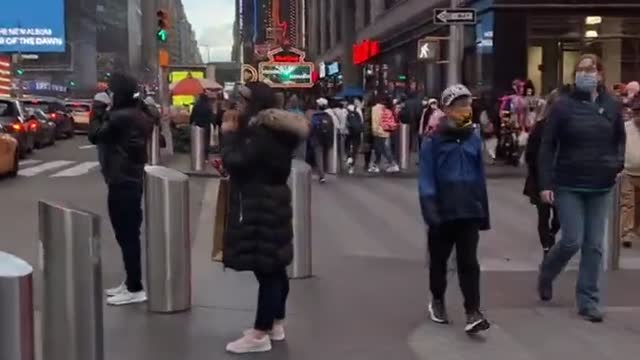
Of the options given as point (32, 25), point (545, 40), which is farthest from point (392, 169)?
point (32, 25)

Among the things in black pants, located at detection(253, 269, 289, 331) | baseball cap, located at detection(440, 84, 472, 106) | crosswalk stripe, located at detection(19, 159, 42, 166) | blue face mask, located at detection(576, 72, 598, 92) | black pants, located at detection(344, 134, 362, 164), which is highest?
blue face mask, located at detection(576, 72, 598, 92)

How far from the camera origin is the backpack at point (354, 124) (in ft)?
76.3

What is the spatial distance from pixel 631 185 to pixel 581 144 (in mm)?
4386

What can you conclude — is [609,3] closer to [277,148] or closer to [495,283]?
[495,283]

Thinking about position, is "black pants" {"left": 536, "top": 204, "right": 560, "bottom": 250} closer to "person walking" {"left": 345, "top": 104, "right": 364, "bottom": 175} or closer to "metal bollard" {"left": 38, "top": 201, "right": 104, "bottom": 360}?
"metal bollard" {"left": 38, "top": 201, "right": 104, "bottom": 360}

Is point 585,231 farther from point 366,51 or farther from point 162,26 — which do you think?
point 366,51

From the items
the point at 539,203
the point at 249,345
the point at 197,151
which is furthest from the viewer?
the point at 197,151

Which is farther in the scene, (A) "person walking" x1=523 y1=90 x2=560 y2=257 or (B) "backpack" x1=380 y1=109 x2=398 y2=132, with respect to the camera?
(B) "backpack" x1=380 y1=109 x2=398 y2=132

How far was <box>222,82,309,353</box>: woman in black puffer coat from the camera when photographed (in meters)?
6.33

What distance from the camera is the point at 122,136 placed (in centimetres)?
792

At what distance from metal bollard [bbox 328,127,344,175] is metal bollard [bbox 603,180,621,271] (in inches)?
486

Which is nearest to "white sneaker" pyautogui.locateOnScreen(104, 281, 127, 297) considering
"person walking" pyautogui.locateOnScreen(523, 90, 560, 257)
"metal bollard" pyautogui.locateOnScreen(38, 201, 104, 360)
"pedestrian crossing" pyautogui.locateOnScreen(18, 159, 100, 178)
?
"metal bollard" pyautogui.locateOnScreen(38, 201, 104, 360)

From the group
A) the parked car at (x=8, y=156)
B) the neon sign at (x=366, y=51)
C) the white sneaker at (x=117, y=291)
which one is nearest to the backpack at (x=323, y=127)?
the parked car at (x=8, y=156)

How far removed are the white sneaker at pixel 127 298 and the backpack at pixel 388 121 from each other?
13492 mm
